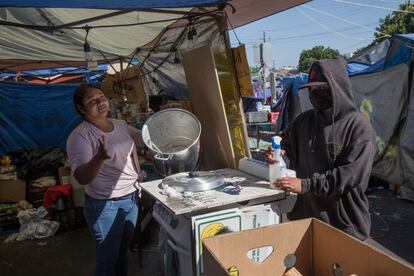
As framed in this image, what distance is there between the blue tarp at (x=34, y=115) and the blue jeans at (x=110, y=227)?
5.95m

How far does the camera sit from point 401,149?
18.0ft

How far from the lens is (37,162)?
6344 millimetres

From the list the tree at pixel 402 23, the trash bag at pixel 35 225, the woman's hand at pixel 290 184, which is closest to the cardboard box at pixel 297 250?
the woman's hand at pixel 290 184

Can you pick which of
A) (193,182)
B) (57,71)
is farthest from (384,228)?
(57,71)

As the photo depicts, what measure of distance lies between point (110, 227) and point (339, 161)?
1443 millimetres

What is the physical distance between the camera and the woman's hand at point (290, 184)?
73.9 inches

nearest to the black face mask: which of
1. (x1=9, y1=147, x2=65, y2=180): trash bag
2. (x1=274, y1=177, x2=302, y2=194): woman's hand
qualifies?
(x1=274, y1=177, x2=302, y2=194): woman's hand

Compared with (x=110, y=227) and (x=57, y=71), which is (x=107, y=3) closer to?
(x=110, y=227)

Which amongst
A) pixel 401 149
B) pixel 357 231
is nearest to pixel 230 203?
pixel 357 231

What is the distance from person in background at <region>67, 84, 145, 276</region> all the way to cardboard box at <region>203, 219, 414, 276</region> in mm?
1100

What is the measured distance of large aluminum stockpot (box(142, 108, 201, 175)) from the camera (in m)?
2.52

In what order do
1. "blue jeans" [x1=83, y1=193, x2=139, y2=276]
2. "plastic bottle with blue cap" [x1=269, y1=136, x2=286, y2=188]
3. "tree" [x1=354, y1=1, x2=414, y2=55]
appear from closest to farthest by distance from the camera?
"plastic bottle with blue cap" [x1=269, y1=136, x2=286, y2=188]
"blue jeans" [x1=83, y1=193, x2=139, y2=276]
"tree" [x1=354, y1=1, x2=414, y2=55]

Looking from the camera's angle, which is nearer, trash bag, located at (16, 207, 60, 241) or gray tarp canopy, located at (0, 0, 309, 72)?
gray tarp canopy, located at (0, 0, 309, 72)

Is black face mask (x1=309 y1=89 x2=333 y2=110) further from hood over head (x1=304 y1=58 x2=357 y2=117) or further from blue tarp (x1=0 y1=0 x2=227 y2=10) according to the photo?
blue tarp (x1=0 y1=0 x2=227 y2=10)
